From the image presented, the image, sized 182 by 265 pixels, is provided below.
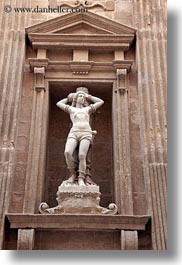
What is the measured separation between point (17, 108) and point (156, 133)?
7.36ft

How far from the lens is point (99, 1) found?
1103 centimetres

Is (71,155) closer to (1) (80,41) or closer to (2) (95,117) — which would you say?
(2) (95,117)

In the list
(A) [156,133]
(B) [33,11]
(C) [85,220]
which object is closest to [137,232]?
(C) [85,220]

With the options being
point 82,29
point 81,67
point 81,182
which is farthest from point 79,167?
point 82,29

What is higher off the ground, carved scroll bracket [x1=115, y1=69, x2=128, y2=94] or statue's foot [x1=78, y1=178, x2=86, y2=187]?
carved scroll bracket [x1=115, y1=69, x2=128, y2=94]

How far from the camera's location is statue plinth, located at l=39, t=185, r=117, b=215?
8.49 metres

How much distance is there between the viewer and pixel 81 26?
34.7 ft

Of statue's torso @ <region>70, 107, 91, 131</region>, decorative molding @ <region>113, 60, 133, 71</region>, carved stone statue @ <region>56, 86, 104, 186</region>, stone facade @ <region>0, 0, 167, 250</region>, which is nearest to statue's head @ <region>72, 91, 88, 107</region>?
carved stone statue @ <region>56, 86, 104, 186</region>

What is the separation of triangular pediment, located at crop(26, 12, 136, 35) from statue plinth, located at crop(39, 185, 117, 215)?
3.20m

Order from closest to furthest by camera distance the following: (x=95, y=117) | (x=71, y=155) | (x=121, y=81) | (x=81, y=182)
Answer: (x=81, y=182)
(x=71, y=155)
(x=121, y=81)
(x=95, y=117)

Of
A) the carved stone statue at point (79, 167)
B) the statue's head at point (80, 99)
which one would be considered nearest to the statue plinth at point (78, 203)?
the carved stone statue at point (79, 167)

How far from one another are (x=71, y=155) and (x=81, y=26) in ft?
9.31

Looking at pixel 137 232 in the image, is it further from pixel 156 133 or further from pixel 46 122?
pixel 46 122

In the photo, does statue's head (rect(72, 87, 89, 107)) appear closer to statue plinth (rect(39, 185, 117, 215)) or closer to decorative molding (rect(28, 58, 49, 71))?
decorative molding (rect(28, 58, 49, 71))
